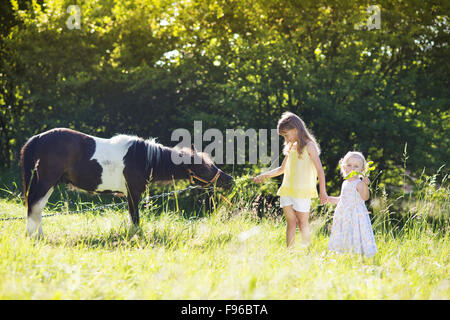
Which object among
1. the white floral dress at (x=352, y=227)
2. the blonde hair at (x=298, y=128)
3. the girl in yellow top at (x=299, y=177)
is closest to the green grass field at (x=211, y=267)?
the white floral dress at (x=352, y=227)

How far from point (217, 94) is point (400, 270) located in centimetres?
715

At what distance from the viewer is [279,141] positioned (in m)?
9.65

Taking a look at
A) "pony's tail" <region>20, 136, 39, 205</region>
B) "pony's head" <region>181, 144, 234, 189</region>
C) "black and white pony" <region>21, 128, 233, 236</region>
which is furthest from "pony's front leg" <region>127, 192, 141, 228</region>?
"pony's tail" <region>20, 136, 39, 205</region>

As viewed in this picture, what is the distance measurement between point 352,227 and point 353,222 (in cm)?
5

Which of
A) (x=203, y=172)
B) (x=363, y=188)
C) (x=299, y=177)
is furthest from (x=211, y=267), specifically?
(x=203, y=172)

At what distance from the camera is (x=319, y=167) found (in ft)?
13.6

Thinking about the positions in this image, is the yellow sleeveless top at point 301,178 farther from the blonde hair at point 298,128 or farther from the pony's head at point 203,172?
the pony's head at point 203,172

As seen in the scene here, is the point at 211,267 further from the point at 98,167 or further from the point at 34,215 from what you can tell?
the point at 34,215

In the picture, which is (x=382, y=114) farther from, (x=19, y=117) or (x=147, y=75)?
(x=19, y=117)

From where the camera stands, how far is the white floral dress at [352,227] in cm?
401

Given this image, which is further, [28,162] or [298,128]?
[28,162]

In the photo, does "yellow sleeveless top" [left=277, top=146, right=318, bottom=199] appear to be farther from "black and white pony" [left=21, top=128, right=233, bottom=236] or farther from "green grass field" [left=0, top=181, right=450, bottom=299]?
"black and white pony" [left=21, top=128, right=233, bottom=236]

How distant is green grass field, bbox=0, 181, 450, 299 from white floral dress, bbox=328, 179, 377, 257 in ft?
0.39

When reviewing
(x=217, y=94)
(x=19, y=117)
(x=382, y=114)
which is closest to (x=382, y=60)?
(x=382, y=114)
